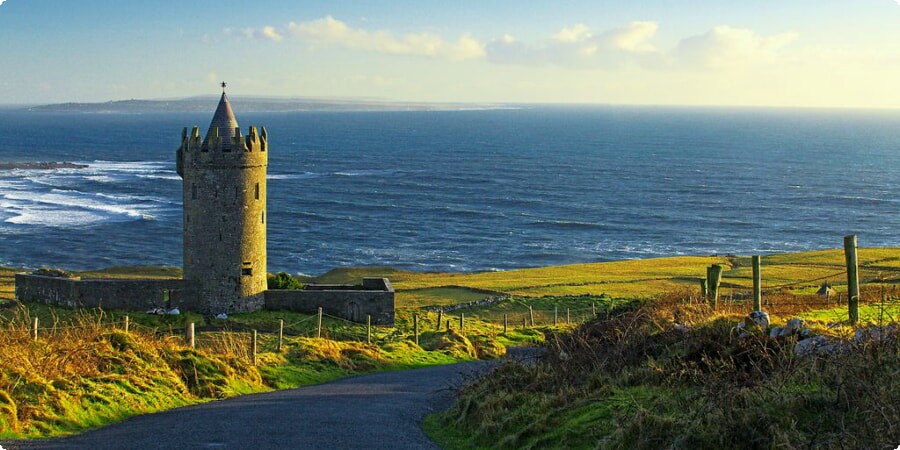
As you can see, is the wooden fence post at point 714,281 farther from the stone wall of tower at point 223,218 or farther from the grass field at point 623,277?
the grass field at point 623,277

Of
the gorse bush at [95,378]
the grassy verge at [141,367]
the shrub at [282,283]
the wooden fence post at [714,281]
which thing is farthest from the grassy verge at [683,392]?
the shrub at [282,283]

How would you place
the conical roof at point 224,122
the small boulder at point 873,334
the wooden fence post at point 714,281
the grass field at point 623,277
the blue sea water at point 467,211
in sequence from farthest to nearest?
the blue sea water at point 467,211 → the grass field at point 623,277 → the conical roof at point 224,122 → the wooden fence post at point 714,281 → the small boulder at point 873,334

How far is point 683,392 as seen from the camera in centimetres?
1505

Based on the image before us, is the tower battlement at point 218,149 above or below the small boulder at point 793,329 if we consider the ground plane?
above

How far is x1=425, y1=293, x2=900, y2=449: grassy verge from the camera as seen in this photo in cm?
1245

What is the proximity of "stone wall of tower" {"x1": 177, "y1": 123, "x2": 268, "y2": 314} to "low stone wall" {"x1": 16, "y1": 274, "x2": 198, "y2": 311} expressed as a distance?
61 centimetres

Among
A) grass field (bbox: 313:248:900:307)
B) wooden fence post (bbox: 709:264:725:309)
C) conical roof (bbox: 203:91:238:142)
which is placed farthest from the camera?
grass field (bbox: 313:248:900:307)

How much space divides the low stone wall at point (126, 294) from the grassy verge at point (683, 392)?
20.8 metres

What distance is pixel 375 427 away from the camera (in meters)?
17.4

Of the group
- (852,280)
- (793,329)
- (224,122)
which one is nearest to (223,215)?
(224,122)

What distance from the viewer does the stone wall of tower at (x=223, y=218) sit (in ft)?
123

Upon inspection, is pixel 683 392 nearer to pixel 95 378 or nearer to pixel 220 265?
pixel 95 378

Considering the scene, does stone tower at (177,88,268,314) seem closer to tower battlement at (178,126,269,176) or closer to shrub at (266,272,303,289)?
tower battlement at (178,126,269,176)

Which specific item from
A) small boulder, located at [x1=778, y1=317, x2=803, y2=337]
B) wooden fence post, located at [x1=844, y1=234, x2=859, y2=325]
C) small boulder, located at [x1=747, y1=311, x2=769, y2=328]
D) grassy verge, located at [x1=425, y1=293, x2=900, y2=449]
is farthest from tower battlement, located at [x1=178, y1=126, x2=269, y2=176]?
small boulder, located at [x1=778, y1=317, x2=803, y2=337]
